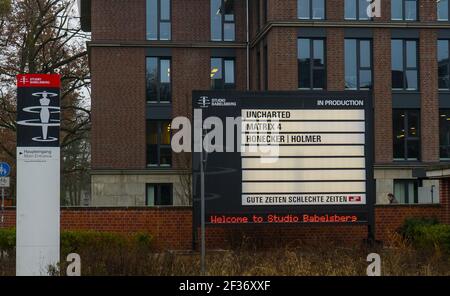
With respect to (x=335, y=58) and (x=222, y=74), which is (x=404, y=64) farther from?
(x=222, y=74)

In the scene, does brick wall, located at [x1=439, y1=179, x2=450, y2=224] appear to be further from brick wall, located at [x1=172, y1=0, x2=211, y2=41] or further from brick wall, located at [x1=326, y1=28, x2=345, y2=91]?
brick wall, located at [x1=172, y1=0, x2=211, y2=41]

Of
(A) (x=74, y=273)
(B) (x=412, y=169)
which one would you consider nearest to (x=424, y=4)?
(B) (x=412, y=169)

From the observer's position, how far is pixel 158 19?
41.2 meters

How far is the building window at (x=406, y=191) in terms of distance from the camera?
3706 cm

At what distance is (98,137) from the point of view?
132 feet

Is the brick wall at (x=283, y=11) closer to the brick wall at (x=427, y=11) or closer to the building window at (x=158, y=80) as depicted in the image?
the brick wall at (x=427, y=11)

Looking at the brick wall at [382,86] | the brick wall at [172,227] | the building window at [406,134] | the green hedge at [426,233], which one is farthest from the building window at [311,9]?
the green hedge at [426,233]

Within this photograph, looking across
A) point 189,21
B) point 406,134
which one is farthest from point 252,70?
point 406,134

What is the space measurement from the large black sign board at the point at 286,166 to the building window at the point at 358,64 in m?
17.1

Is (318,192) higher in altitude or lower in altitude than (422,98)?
lower

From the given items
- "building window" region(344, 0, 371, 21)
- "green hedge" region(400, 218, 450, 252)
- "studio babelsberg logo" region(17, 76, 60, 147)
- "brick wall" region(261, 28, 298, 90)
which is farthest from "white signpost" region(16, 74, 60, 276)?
"building window" region(344, 0, 371, 21)
